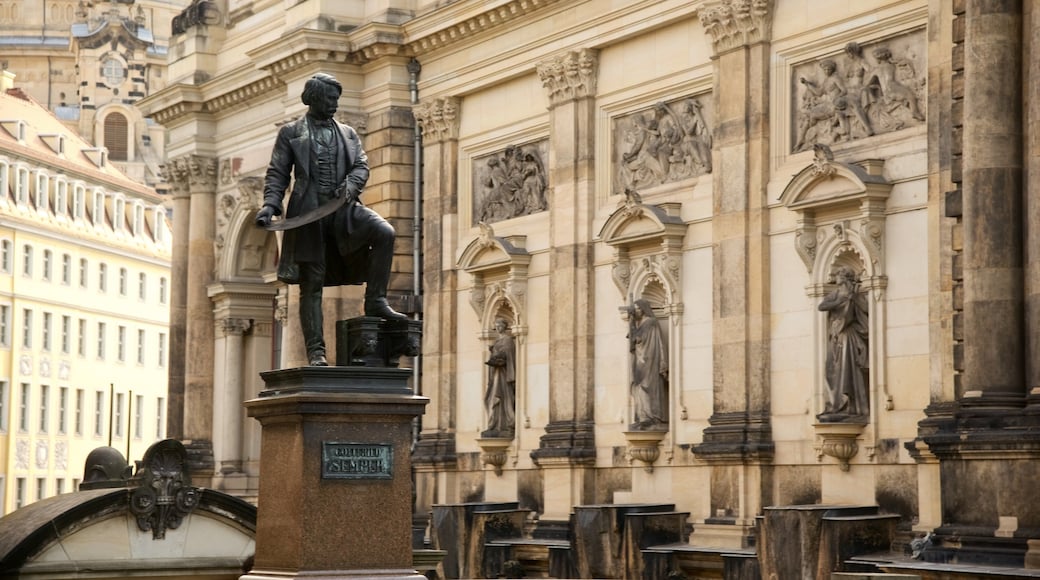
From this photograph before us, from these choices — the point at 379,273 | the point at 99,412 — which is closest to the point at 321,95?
the point at 379,273

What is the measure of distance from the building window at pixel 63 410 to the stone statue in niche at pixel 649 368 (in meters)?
51.6

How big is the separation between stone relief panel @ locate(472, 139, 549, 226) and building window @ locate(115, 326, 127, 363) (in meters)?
48.1

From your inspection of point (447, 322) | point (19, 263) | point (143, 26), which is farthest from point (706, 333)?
point (143, 26)

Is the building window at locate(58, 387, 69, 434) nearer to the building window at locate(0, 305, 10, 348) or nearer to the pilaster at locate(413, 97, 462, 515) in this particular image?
the building window at locate(0, 305, 10, 348)

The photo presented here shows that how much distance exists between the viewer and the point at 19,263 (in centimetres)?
7894

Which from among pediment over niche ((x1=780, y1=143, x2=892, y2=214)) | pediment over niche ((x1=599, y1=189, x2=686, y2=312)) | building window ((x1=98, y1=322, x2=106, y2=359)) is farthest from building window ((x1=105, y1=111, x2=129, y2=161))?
pediment over niche ((x1=780, y1=143, x2=892, y2=214))

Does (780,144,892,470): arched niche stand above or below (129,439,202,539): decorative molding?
above

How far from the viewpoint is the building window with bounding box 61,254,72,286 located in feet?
270

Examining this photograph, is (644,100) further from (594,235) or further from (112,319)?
(112,319)

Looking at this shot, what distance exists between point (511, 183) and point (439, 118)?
2.85m

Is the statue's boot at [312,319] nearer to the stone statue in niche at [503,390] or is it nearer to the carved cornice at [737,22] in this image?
the carved cornice at [737,22]

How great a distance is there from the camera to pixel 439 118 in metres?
43.5

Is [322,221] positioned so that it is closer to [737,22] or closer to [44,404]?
[737,22]

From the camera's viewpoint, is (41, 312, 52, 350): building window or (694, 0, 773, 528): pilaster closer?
(694, 0, 773, 528): pilaster
